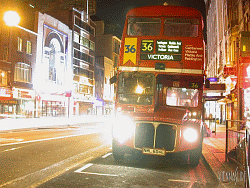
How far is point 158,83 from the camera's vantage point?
10.6 metres

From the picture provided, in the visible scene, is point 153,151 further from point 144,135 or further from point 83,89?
point 83,89

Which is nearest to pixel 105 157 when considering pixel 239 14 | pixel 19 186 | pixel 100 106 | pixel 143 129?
pixel 143 129

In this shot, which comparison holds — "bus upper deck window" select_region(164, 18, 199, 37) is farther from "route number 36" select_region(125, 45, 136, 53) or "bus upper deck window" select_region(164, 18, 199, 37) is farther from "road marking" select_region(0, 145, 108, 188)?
"road marking" select_region(0, 145, 108, 188)

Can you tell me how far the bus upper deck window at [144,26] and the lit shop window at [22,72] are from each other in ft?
117

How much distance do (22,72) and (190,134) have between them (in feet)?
131

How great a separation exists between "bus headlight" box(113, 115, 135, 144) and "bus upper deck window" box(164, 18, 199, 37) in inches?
138

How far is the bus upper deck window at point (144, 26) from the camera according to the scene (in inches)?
445

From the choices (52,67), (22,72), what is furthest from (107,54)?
(22,72)

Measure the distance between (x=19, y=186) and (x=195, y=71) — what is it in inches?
258

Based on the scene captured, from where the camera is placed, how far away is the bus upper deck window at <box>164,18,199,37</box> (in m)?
11.2

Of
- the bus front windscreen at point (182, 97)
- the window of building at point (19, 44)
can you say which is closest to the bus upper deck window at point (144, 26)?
the bus front windscreen at point (182, 97)

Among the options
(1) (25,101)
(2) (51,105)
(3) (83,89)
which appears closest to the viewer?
(1) (25,101)

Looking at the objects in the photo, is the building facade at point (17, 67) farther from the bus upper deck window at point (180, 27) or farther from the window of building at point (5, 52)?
the bus upper deck window at point (180, 27)

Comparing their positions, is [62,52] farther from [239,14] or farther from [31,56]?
[239,14]
